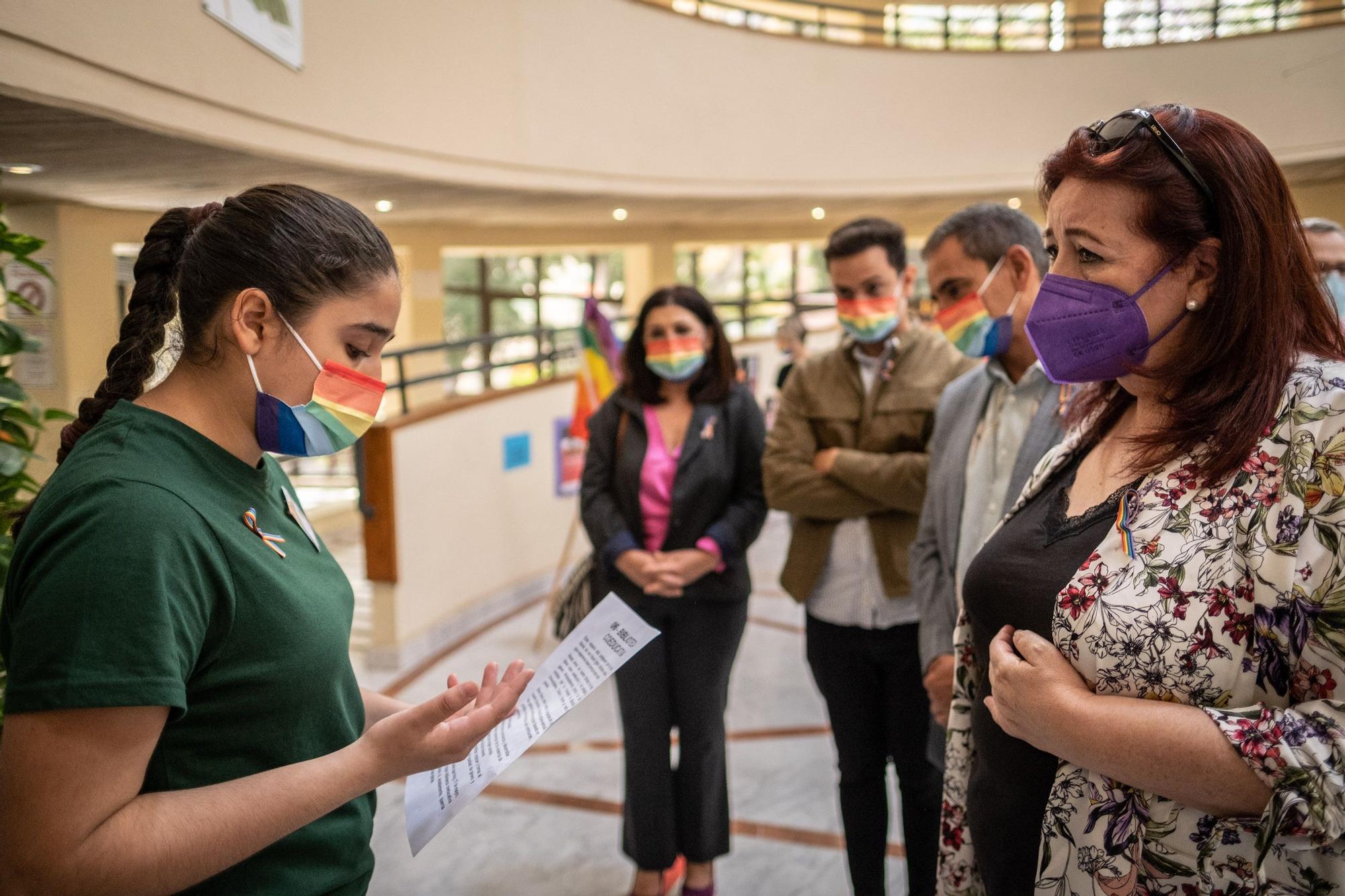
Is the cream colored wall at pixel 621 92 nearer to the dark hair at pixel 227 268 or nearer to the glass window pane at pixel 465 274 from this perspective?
the dark hair at pixel 227 268

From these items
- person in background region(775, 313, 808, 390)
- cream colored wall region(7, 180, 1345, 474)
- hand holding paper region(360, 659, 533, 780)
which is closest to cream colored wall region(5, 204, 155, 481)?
cream colored wall region(7, 180, 1345, 474)

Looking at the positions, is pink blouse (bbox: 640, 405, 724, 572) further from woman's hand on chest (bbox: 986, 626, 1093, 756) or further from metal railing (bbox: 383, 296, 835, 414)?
woman's hand on chest (bbox: 986, 626, 1093, 756)

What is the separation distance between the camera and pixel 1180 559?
1.08 meters

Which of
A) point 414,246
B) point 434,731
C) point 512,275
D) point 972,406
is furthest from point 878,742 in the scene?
point 512,275

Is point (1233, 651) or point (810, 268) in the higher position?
point (810, 268)

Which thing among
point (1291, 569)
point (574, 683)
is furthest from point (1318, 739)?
point (574, 683)

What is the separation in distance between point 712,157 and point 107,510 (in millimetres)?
6699

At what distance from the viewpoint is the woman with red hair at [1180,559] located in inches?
38.7

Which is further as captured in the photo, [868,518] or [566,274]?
[566,274]

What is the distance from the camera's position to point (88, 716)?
0.88 meters

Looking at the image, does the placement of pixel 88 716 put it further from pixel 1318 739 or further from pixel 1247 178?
pixel 1247 178

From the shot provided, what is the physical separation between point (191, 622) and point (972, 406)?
155 cm

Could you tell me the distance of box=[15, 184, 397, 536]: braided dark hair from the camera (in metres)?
1.13

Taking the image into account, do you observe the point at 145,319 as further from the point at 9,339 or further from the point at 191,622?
the point at 9,339
